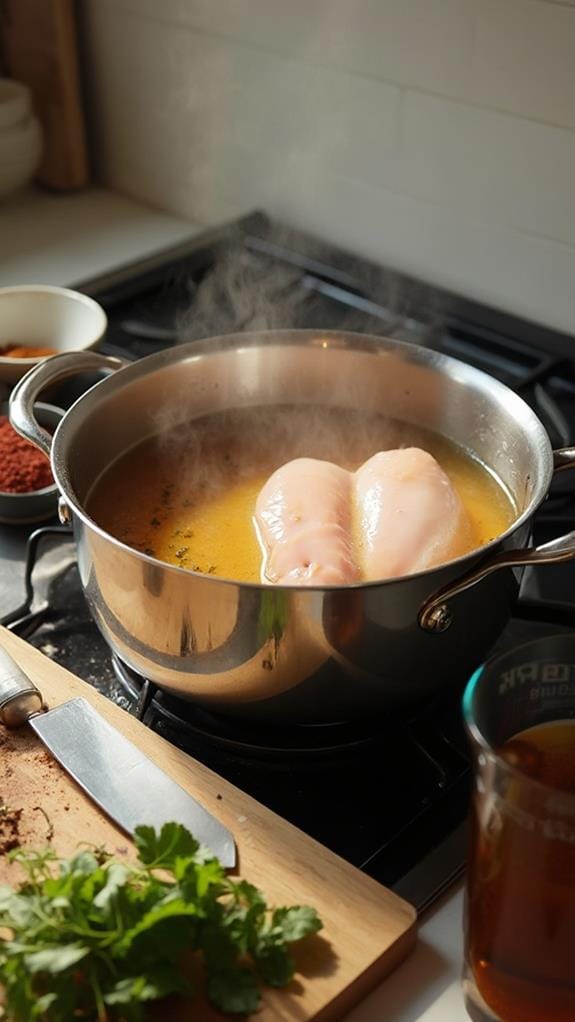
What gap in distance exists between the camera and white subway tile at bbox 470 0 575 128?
1.21 metres

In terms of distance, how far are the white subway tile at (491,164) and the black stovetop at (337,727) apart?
117 mm

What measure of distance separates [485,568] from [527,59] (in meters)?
0.70

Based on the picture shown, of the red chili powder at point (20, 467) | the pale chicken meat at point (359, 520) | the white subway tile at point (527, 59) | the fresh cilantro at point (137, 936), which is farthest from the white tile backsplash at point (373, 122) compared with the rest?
the fresh cilantro at point (137, 936)

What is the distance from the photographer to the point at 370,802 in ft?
2.78

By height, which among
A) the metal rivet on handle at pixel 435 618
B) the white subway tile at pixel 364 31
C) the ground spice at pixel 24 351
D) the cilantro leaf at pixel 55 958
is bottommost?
the ground spice at pixel 24 351

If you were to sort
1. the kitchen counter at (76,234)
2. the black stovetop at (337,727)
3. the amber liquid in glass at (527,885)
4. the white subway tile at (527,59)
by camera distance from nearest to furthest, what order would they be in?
1. the amber liquid in glass at (527,885)
2. the black stovetop at (337,727)
3. the white subway tile at (527,59)
4. the kitchen counter at (76,234)

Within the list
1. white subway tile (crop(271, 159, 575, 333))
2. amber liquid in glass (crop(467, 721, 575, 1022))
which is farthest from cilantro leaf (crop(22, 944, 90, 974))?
white subway tile (crop(271, 159, 575, 333))

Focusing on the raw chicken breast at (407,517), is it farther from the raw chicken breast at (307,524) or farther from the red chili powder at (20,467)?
the red chili powder at (20,467)

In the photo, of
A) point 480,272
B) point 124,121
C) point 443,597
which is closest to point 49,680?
point 443,597

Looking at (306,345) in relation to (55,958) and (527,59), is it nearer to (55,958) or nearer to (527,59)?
(527,59)

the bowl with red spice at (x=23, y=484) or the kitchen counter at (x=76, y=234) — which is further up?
the kitchen counter at (x=76, y=234)

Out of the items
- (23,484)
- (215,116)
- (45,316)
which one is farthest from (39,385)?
(215,116)

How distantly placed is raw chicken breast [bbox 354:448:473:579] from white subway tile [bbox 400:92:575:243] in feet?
1.48

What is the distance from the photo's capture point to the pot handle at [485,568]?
0.77 m
